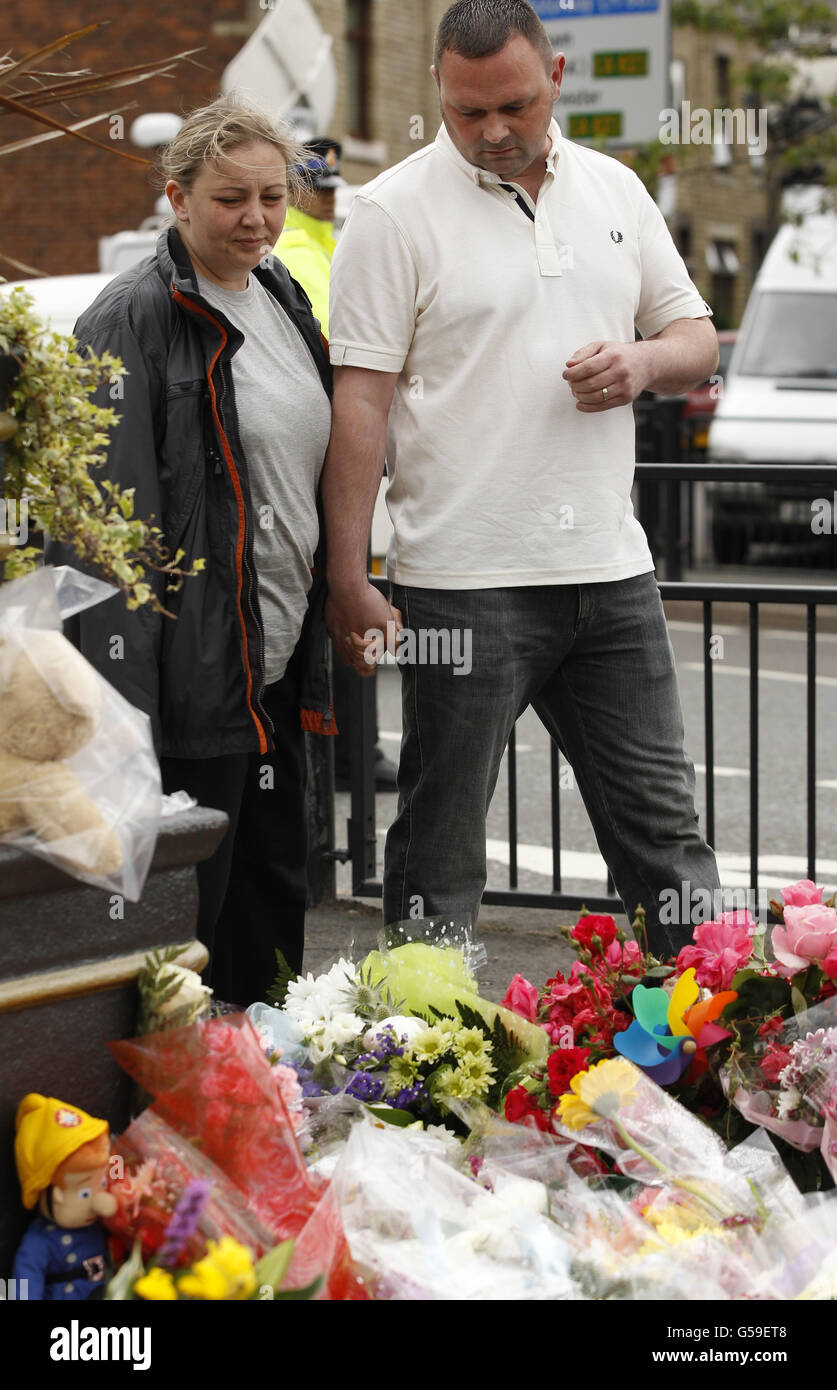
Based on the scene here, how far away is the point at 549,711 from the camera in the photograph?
3424 mm

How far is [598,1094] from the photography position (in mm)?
2105

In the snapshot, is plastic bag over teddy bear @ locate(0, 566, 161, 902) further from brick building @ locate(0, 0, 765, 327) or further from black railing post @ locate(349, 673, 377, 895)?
brick building @ locate(0, 0, 765, 327)

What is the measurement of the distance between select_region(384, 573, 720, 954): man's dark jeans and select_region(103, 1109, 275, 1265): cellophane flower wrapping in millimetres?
1422

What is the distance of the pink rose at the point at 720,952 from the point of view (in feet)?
7.75

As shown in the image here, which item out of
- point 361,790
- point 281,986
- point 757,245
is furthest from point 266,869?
point 757,245

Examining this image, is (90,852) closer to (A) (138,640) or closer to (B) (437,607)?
(A) (138,640)

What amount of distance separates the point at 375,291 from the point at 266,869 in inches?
44.7

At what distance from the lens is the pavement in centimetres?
473

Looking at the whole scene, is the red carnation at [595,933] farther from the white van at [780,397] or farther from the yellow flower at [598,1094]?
the white van at [780,397]

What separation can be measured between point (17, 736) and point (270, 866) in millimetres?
1688

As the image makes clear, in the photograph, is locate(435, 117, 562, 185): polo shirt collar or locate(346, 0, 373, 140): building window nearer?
locate(435, 117, 562, 185): polo shirt collar

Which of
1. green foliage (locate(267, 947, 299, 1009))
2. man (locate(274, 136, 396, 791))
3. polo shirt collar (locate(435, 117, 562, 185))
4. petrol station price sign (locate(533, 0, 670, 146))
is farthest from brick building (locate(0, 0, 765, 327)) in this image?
green foliage (locate(267, 947, 299, 1009))

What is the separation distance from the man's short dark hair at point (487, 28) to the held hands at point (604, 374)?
1.62 feet

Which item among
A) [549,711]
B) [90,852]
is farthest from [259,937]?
[90,852]
